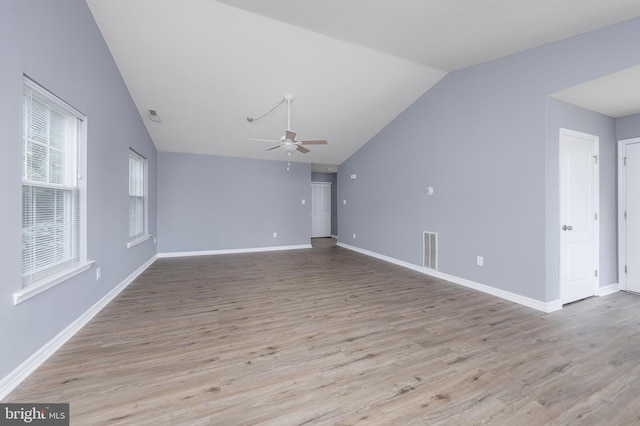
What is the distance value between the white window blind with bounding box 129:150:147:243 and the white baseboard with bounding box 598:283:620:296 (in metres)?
7.09

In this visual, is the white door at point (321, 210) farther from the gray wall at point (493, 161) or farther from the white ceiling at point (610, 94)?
the white ceiling at point (610, 94)

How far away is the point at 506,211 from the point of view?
11.1 ft

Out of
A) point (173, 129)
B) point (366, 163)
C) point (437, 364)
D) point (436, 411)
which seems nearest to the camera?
Answer: point (436, 411)

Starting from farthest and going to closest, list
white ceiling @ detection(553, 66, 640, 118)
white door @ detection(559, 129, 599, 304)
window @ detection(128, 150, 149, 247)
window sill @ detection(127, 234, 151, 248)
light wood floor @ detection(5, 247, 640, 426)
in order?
window @ detection(128, 150, 149, 247) < window sill @ detection(127, 234, 151, 248) < white door @ detection(559, 129, 599, 304) < white ceiling @ detection(553, 66, 640, 118) < light wood floor @ detection(5, 247, 640, 426)

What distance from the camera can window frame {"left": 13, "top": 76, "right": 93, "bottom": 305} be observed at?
1922mm

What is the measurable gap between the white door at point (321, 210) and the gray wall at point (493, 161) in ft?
14.7

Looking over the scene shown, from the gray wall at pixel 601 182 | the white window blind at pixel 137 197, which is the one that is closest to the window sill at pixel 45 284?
the white window blind at pixel 137 197

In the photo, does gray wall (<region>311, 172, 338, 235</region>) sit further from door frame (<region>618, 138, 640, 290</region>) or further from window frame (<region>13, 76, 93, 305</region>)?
window frame (<region>13, 76, 93, 305</region>)

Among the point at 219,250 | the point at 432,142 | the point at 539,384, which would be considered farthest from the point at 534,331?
the point at 219,250

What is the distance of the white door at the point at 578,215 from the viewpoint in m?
3.17

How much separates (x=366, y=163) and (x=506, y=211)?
3549 mm

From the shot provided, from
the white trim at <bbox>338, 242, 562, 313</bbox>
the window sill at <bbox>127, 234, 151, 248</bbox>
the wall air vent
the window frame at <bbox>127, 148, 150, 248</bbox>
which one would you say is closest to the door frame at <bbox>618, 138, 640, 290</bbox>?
the white trim at <bbox>338, 242, 562, 313</bbox>

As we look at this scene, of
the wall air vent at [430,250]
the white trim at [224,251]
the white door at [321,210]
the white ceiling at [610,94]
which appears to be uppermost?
the white ceiling at [610,94]

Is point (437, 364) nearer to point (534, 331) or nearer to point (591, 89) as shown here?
point (534, 331)
